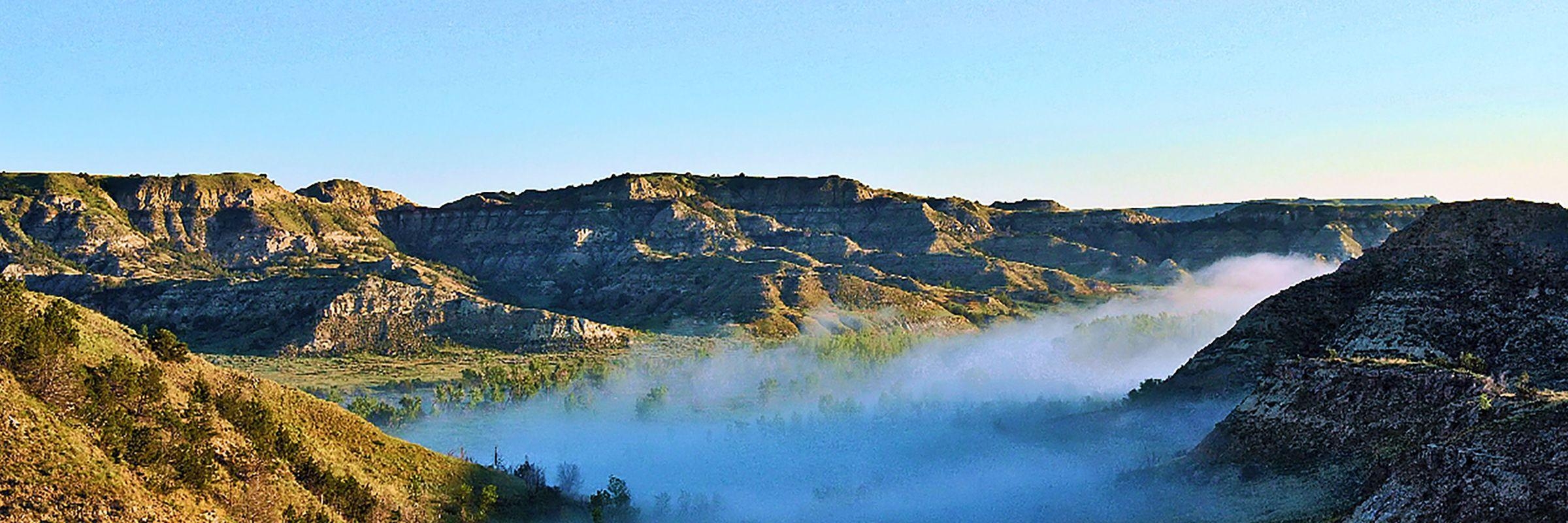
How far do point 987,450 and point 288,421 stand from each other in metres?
66.9

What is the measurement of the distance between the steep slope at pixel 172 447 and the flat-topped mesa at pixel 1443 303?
182 feet

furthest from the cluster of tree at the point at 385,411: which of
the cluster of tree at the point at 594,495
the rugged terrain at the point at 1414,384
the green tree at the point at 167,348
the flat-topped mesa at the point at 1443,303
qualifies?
the flat-topped mesa at the point at 1443,303

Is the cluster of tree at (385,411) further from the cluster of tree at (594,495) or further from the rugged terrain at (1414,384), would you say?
the rugged terrain at (1414,384)

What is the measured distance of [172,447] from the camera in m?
54.8

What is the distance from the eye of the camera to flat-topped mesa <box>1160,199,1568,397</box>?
6650 centimetres

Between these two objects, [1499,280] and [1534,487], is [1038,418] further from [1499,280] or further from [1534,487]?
[1534,487]

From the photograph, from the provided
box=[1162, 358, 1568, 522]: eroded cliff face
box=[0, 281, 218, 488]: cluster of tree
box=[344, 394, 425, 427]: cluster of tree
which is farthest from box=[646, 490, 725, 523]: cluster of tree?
box=[344, 394, 425, 427]: cluster of tree

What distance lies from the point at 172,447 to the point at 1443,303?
239 feet

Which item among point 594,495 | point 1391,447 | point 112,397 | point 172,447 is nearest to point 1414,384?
point 1391,447

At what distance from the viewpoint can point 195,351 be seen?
19488 centimetres

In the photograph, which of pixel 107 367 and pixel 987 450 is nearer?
pixel 107 367

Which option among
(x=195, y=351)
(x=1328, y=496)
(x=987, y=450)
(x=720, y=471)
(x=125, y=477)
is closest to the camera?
(x=125, y=477)

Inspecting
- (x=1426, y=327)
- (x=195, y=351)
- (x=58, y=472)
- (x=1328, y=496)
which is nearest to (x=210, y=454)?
(x=58, y=472)

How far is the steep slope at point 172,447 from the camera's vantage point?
153 ft
